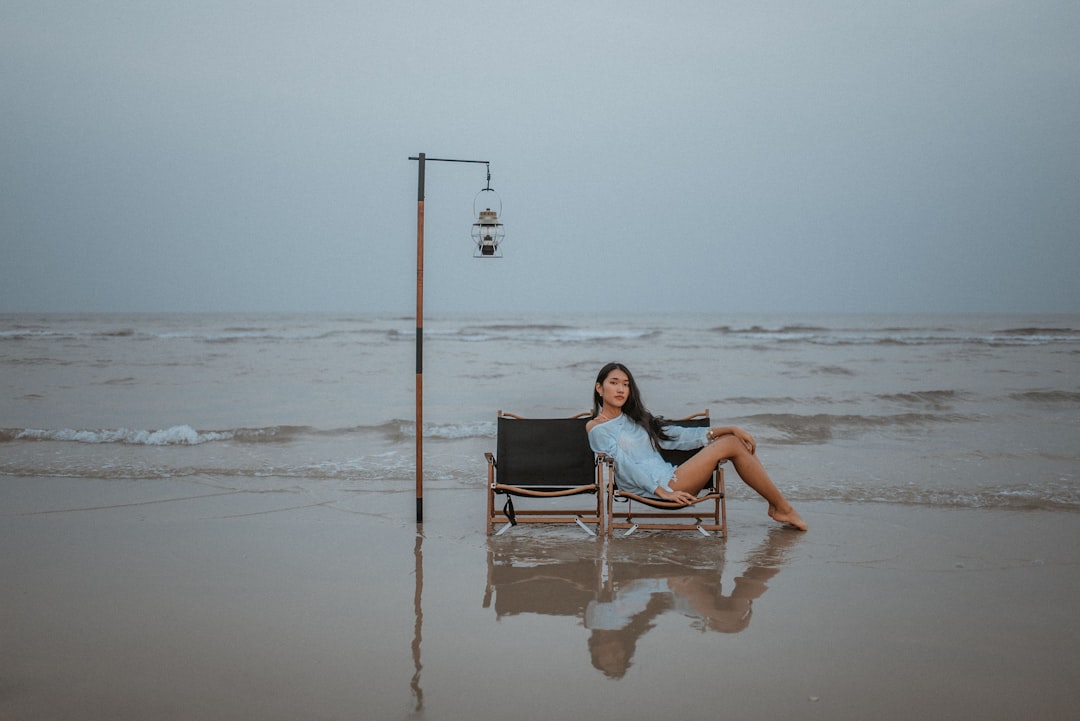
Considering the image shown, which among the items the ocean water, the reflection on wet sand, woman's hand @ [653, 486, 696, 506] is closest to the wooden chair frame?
woman's hand @ [653, 486, 696, 506]

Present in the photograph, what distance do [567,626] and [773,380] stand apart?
14.5m

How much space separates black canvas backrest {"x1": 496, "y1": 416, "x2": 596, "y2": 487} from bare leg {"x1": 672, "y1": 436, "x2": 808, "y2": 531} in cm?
72

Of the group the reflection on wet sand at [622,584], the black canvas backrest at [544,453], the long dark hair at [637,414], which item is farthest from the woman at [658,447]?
the reflection on wet sand at [622,584]

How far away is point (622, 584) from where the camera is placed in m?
4.30

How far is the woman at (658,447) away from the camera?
17.6 feet

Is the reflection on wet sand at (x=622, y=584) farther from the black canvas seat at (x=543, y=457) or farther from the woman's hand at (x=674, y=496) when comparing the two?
the black canvas seat at (x=543, y=457)

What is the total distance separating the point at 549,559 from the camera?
4832 mm

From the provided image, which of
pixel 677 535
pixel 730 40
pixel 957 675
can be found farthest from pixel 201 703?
pixel 730 40

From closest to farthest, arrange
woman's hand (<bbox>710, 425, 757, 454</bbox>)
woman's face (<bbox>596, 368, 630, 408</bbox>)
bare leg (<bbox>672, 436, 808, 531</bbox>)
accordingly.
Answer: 1. bare leg (<bbox>672, 436, 808, 531</bbox>)
2. woman's hand (<bbox>710, 425, 757, 454</bbox>)
3. woman's face (<bbox>596, 368, 630, 408</bbox>)

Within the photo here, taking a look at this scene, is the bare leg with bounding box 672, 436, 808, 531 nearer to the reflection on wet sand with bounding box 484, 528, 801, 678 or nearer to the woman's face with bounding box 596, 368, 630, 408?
the reflection on wet sand with bounding box 484, 528, 801, 678

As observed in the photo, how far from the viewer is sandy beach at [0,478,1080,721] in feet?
9.60

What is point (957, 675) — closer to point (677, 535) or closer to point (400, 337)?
point (677, 535)

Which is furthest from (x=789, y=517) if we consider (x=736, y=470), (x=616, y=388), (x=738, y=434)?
(x=616, y=388)

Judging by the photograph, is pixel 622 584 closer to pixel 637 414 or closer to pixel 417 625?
pixel 417 625
